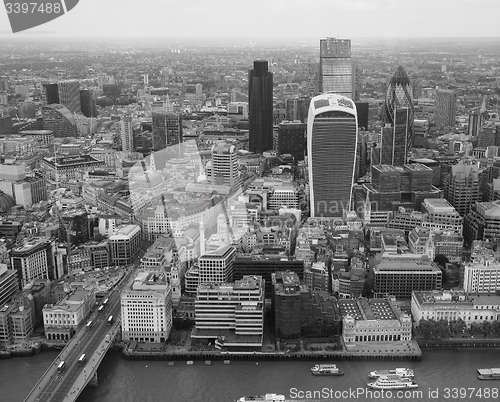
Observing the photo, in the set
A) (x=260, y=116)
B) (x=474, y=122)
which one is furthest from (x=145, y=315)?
(x=474, y=122)

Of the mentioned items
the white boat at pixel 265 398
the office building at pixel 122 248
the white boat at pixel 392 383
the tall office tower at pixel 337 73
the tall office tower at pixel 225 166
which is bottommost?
the white boat at pixel 392 383

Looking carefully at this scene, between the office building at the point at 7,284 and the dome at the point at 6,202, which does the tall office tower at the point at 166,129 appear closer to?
the dome at the point at 6,202

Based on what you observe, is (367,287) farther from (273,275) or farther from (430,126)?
(430,126)

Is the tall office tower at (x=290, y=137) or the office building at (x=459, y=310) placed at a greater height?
the tall office tower at (x=290, y=137)

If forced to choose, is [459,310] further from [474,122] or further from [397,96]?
[474,122]

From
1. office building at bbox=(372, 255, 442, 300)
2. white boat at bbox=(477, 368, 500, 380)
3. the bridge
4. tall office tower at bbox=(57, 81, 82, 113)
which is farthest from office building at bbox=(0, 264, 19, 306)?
white boat at bbox=(477, 368, 500, 380)

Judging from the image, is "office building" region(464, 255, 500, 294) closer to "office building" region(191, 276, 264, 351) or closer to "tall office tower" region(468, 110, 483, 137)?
"office building" region(191, 276, 264, 351)

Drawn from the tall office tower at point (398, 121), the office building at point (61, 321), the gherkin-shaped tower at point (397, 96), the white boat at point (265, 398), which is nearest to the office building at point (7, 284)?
the office building at point (61, 321)
